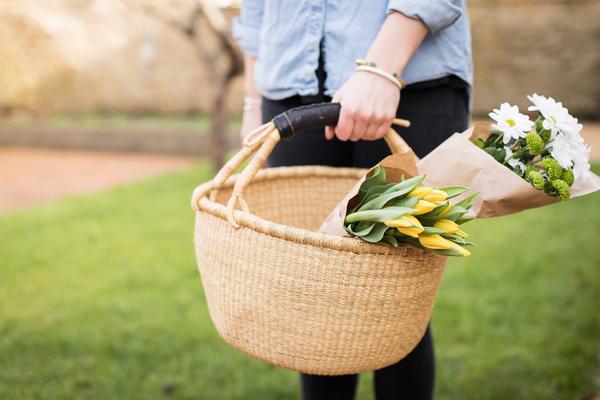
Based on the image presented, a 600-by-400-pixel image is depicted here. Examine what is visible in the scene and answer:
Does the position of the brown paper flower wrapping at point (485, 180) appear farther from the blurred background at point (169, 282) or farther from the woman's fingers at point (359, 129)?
the blurred background at point (169, 282)

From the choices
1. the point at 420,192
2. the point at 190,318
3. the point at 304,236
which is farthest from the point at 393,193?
the point at 190,318

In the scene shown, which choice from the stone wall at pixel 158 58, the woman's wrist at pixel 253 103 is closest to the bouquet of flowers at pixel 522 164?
the woman's wrist at pixel 253 103

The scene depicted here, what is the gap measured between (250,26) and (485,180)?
0.71m

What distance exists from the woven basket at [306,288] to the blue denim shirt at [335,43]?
0.57ft

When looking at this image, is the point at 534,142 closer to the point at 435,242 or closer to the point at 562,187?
the point at 562,187

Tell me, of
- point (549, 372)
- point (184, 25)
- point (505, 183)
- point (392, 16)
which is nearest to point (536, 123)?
point (505, 183)

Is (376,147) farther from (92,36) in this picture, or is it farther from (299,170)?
(92,36)

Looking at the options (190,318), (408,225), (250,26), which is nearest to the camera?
(408,225)

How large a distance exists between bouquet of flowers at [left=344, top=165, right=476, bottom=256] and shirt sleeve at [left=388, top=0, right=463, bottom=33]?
0.95 feet

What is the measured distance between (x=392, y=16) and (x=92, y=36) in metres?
10.5

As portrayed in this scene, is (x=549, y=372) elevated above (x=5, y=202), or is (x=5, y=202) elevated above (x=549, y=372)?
(x=549, y=372)

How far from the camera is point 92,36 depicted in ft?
34.6

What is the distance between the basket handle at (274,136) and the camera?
1080mm

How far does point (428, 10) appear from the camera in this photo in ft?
3.49
